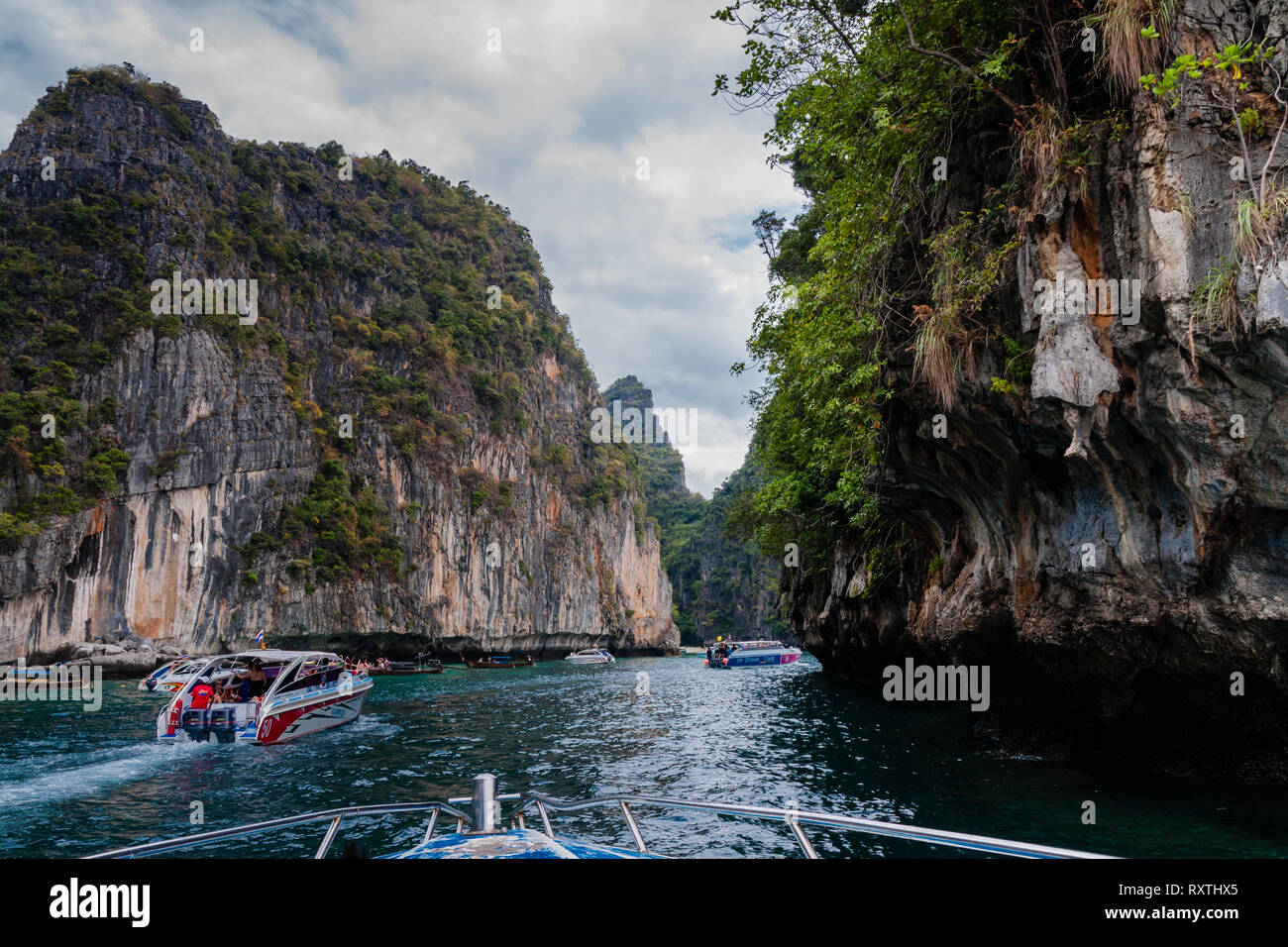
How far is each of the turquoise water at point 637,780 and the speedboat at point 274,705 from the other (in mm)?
419

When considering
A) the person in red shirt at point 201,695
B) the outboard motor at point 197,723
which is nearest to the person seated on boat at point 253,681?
the person in red shirt at point 201,695

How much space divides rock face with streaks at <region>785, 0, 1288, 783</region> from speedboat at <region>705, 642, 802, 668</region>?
33918mm

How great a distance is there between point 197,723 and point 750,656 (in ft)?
113

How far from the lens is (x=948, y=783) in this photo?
9.49m

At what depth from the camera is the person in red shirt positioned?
47.9 ft

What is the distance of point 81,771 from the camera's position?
1149 cm

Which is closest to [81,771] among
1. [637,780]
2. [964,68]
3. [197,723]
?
[197,723]

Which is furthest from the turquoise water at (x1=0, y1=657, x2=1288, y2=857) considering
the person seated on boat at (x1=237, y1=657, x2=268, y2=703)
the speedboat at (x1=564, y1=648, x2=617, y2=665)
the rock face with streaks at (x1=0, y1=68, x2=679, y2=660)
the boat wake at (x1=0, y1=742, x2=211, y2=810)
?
the speedboat at (x1=564, y1=648, x2=617, y2=665)

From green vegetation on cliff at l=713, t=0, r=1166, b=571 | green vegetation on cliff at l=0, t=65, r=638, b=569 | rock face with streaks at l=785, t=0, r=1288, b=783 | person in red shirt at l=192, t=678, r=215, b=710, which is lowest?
person in red shirt at l=192, t=678, r=215, b=710

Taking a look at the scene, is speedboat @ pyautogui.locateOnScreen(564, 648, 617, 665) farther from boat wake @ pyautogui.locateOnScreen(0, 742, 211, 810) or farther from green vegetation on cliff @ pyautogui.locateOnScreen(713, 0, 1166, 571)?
green vegetation on cliff @ pyautogui.locateOnScreen(713, 0, 1166, 571)

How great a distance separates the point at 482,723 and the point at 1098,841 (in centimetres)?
1446

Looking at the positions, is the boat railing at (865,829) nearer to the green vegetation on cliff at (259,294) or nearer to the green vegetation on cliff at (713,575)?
the green vegetation on cliff at (259,294)

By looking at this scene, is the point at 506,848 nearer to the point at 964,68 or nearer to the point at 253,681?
the point at 964,68
